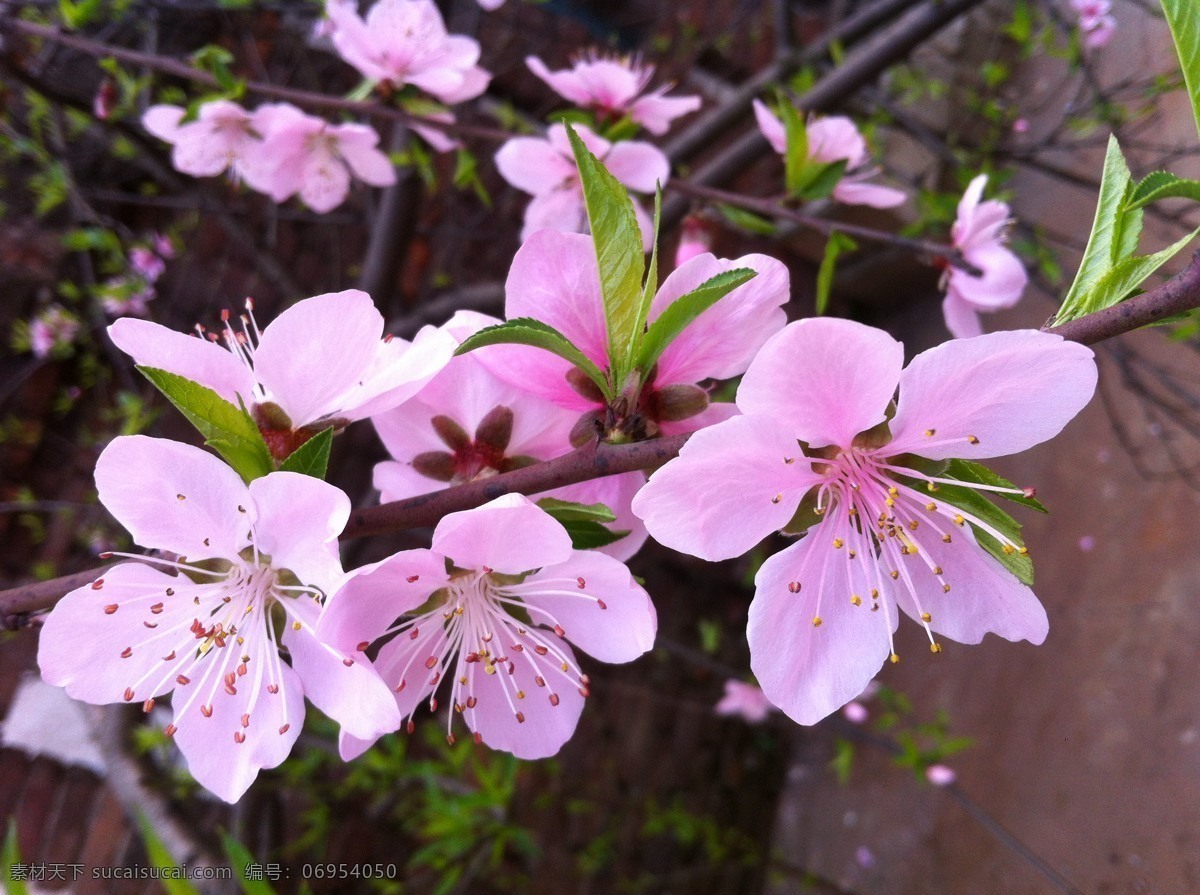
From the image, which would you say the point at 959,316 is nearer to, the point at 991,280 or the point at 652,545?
the point at 991,280

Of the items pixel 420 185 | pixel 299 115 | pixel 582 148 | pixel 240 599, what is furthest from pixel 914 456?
pixel 420 185

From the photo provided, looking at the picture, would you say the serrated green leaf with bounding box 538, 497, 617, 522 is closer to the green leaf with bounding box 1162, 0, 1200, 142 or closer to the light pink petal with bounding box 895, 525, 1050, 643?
the light pink petal with bounding box 895, 525, 1050, 643

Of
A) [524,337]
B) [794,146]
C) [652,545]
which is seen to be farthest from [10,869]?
[652,545]

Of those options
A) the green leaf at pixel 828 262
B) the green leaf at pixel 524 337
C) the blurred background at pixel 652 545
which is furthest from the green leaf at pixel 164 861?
the green leaf at pixel 828 262

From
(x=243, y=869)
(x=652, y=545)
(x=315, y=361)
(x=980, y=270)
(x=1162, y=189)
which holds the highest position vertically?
(x=1162, y=189)

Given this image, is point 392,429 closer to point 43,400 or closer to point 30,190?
point 43,400

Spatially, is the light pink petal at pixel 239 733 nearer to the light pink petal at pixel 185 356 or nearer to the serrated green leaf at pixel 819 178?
the light pink petal at pixel 185 356
